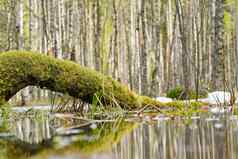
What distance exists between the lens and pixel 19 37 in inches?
604

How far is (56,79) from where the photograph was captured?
7820 mm

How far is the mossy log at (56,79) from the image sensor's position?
7500 mm

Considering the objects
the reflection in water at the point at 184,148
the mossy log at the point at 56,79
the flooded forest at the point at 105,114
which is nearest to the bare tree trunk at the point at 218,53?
the flooded forest at the point at 105,114

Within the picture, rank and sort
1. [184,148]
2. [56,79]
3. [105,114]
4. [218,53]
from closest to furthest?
[184,148] → [105,114] → [56,79] → [218,53]

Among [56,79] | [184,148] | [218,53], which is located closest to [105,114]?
[56,79]

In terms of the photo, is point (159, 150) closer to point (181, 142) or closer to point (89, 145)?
point (181, 142)

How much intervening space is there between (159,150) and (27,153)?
2.08 feet

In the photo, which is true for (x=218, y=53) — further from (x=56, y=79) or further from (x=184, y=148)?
(x=184, y=148)

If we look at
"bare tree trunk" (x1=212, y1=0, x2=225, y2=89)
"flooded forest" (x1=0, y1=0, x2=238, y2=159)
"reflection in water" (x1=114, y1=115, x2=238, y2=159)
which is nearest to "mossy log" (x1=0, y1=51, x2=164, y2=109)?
"flooded forest" (x1=0, y1=0, x2=238, y2=159)

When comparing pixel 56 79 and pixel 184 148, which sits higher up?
pixel 56 79

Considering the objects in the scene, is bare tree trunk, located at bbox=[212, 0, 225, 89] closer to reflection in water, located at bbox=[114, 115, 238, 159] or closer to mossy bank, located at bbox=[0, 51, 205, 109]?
mossy bank, located at bbox=[0, 51, 205, 109]

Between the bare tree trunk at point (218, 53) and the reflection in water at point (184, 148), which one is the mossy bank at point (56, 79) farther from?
the bare tree trunk at point (218, 53)

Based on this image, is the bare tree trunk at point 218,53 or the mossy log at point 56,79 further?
the bare tree trunk at point 218,53

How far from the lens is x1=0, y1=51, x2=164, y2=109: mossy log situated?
24.6ft
